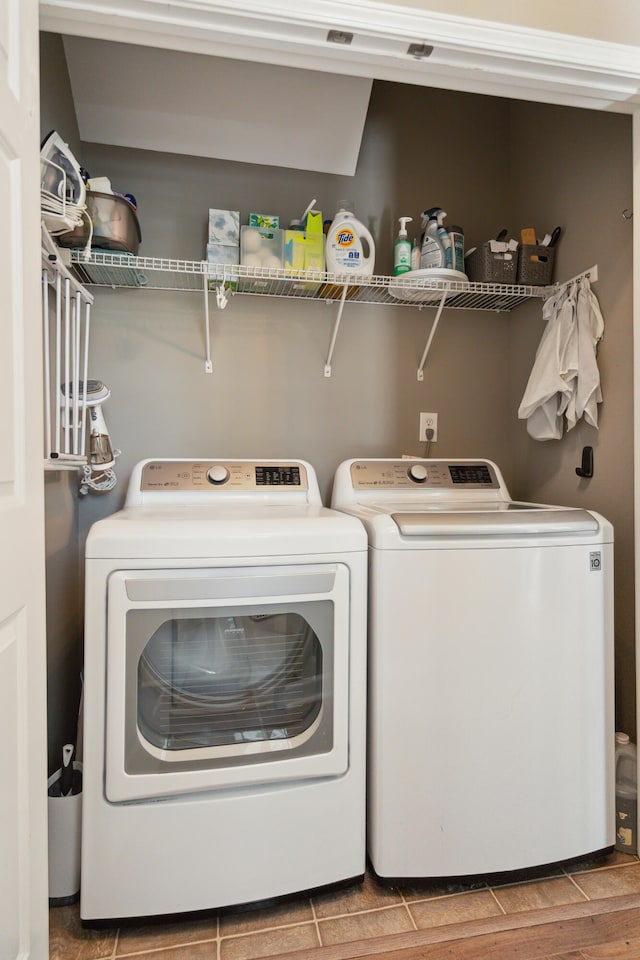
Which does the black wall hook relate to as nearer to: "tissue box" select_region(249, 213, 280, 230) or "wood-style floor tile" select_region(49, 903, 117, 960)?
"tissue box" select_region(249, 213, 280, 230)

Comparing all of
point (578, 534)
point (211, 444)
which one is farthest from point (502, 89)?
point (211, 444)

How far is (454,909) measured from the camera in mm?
1309

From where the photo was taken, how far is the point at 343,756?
51.6 inches

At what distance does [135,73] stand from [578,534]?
1.95 metres

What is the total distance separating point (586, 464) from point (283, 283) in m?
1.22

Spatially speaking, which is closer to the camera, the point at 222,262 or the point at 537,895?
the point at 537,895

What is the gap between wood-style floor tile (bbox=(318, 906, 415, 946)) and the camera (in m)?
1.22

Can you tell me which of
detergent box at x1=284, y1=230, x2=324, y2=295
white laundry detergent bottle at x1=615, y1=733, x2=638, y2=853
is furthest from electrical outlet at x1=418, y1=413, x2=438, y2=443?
white laundry detergent bottle at x1=615, y1=733, x2=638, y2=853

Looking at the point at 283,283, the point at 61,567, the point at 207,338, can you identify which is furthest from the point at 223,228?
the point at 61,567

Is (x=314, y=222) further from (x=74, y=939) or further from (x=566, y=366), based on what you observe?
(x=74, y=939)

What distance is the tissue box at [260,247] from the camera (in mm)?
1833

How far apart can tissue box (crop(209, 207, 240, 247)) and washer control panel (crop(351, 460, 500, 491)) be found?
893 mm

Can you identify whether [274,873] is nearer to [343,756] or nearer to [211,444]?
[343,756]

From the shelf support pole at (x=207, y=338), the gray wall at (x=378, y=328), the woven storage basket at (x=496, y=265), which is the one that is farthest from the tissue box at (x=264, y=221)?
the woven storage basket at (x=496, y=265)
